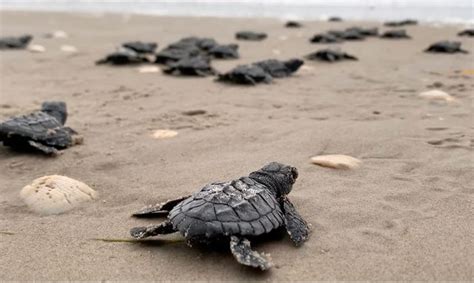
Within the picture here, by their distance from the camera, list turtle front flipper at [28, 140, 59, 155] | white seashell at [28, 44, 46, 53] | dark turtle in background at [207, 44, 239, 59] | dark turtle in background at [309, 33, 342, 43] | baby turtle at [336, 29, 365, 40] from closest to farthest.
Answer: turtle front flipper at [28, 140, 59, 155] < dark turtle in background at [207, 44, 239, 59] < white seashell at [28, 44, 46, 53] < dark turtle in background at [309, 33, 342, 43] < baby turtle at [336, 29, 365, 40]

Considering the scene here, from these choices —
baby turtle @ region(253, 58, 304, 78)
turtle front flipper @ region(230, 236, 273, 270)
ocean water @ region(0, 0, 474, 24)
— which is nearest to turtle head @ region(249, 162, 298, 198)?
turtle front flipper @ region(230, 236, 273, 270)

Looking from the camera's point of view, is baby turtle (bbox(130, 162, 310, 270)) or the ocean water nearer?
baby turtle (bbox(130, 162, 310, 270))

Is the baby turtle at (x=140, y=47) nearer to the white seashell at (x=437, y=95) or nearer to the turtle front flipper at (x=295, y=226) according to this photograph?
the white seashell at (x=437, y=95)

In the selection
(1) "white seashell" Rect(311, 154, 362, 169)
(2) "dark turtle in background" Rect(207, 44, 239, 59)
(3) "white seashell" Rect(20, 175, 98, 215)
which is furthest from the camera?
(2) "dark turtle in background" Rect(207, 44, 239, 59)

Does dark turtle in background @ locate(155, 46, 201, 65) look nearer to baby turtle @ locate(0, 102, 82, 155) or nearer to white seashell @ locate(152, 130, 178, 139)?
white seashell @ locate(152, 130, 178, 139)

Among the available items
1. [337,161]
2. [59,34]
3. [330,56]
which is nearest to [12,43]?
[59,34]

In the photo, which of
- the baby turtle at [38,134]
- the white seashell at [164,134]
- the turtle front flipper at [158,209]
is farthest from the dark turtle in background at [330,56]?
the turtle front flipper at [158,209]

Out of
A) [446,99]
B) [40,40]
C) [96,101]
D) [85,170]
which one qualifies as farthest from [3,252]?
[40,40]
